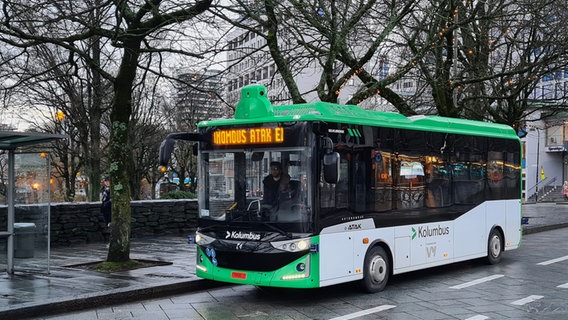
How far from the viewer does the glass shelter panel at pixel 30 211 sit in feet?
40.5

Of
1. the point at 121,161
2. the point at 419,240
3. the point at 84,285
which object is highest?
the point at 121,161

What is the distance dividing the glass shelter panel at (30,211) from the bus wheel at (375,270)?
5834 millimetres

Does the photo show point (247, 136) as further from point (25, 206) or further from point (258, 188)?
point (25, 206)

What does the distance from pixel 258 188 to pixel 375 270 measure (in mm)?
2464

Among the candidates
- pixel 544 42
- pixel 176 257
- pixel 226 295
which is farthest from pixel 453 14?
pixel 226 295

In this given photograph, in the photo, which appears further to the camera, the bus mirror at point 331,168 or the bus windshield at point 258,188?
the bus windshield at point 258,188

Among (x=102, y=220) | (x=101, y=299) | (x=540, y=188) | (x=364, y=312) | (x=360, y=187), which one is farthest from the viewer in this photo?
(x=540, y=188)

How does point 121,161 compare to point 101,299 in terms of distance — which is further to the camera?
point 121,161

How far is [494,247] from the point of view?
14.3 m

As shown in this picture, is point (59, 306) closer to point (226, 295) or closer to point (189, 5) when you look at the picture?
point (226, 295)

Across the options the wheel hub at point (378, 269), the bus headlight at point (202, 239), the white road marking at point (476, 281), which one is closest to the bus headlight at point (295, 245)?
the bus headlight at point (202, 239)

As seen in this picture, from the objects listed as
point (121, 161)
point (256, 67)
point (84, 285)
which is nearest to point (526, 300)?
point (84, 285)

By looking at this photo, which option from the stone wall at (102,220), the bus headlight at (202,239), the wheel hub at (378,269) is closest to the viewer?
the bus headlight at (202,239)

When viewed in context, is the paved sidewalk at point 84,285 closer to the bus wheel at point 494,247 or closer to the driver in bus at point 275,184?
the driver in bus at point 275,184
